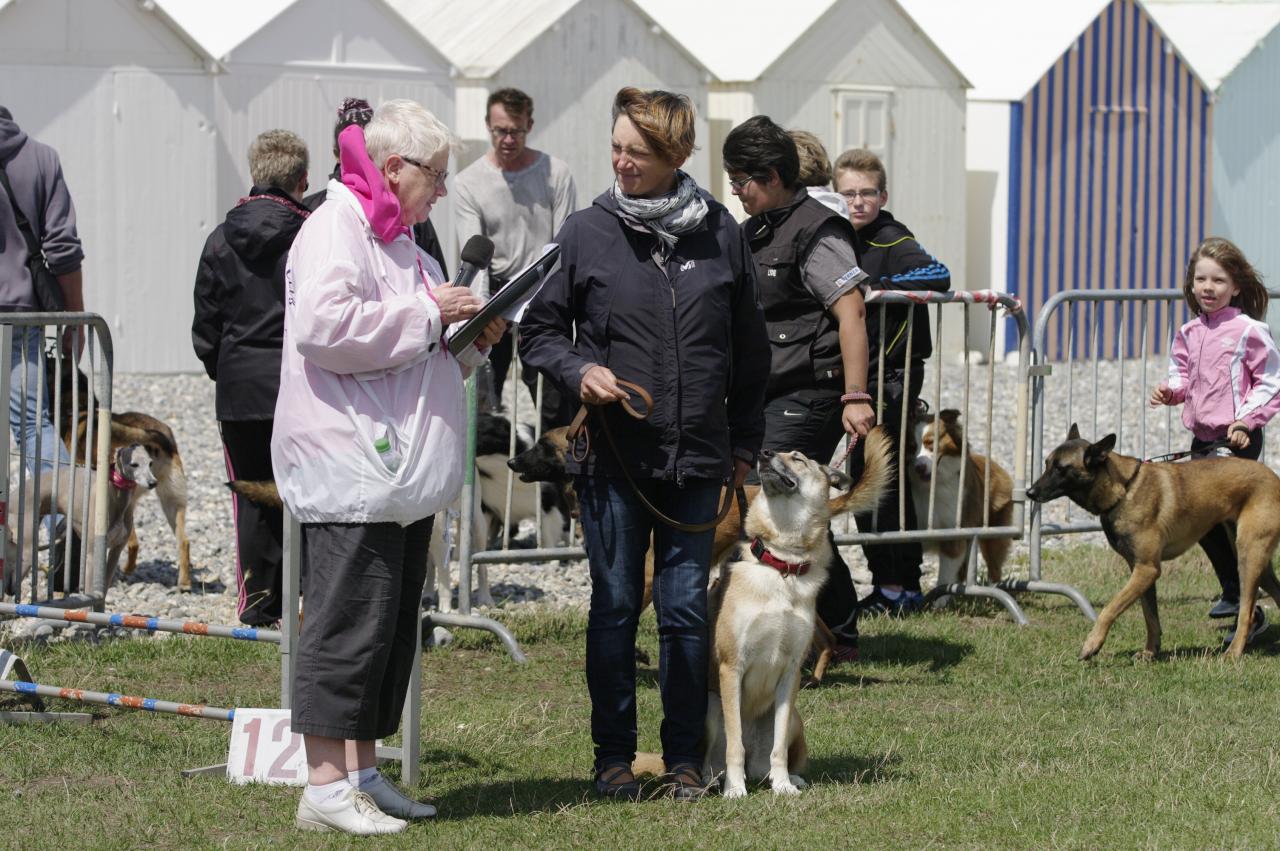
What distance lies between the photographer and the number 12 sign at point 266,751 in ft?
16.4

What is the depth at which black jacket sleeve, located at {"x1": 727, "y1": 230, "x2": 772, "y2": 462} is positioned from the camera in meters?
4.91

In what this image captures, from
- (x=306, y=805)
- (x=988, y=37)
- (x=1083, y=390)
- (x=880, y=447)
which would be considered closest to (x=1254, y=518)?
(x=880, y=447)

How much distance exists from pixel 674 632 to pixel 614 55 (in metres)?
16.3

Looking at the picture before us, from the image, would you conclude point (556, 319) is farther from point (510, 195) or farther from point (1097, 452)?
point (510, 195)

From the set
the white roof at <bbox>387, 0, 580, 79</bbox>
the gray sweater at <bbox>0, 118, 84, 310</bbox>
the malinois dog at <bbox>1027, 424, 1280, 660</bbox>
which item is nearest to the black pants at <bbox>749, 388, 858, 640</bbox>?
the malinois dog at <bbox>1027, 424, 1280, 660</bbox>

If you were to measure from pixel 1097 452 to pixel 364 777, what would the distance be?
3995 mm

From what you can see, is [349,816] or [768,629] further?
[768,629]

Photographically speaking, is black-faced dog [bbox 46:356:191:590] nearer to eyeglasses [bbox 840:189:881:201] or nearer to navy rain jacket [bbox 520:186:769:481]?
eyeglasses [bbox 840:189:881:201]

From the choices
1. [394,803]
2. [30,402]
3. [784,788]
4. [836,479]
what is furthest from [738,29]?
[394,803]

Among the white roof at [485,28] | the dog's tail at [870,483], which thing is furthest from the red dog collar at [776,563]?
the white roof at [485,28]

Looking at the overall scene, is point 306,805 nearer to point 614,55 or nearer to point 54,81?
point 54,81

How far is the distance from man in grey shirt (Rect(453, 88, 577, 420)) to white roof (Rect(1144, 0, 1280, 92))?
53.8ft

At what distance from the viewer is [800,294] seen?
255 inches

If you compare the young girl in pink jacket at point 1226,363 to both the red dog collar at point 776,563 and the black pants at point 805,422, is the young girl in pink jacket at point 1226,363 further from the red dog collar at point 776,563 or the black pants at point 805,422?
the red dog collar at point 776,563
